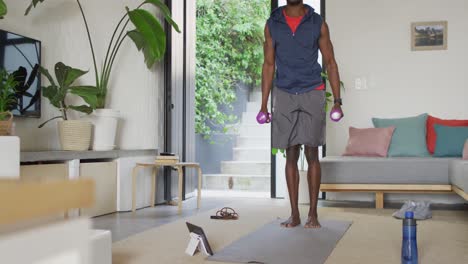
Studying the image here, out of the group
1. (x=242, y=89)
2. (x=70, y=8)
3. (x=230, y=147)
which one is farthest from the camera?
(x=242, y=89)

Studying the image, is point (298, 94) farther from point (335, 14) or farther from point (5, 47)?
point (335, 14)

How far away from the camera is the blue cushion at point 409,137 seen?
16.1 feet

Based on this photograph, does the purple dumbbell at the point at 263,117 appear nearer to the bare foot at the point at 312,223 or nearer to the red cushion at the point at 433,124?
the bare foot at the point at 312,223

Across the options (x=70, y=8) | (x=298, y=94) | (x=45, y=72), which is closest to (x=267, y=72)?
(x=298, y=94)

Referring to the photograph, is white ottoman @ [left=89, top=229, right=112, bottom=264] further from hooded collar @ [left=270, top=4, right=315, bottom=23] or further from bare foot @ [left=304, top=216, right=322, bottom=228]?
hooded collar @ [left=270, top=4, right=315, bottom=23]

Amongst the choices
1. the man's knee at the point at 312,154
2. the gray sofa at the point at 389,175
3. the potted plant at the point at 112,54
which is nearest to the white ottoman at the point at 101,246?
the man's knee at the point at 312,154

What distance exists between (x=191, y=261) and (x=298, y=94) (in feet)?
4.52

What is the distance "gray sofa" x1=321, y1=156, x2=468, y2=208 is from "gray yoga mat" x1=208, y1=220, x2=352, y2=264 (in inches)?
46.1

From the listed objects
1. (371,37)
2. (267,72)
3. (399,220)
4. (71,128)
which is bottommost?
(399,220)

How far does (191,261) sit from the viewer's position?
236cm

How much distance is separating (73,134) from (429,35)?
363 cm

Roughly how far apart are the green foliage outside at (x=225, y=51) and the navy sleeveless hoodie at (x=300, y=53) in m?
5.13

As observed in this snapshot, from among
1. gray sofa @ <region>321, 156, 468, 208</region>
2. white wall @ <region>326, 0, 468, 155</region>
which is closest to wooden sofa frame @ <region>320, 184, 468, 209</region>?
gray sofa @ <region>321, 156, 468, 208</region>

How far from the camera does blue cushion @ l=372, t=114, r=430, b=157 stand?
194 inches
